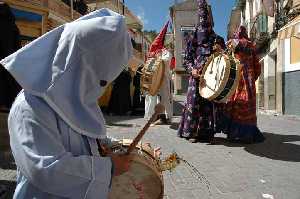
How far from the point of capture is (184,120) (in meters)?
8.57

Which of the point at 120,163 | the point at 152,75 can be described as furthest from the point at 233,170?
the point at 152,75

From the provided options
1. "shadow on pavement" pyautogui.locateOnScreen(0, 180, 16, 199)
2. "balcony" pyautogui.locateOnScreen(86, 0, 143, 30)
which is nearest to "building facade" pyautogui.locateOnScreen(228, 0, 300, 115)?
"balcony" pyautogui.locateOnScreen(86, 0, 143, 30)

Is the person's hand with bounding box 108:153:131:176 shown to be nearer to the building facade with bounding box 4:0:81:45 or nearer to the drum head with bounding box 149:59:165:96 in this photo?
the building facade with bounding box 4:0:81:45

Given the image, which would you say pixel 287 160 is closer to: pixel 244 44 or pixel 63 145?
pixel 244 44

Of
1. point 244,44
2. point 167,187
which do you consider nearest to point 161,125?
point 244,44

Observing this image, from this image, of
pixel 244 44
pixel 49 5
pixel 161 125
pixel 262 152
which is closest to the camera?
pixel 262 152

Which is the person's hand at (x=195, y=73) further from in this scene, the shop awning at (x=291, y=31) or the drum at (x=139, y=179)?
the drum at (x=139, y=179)

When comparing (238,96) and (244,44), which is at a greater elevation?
(244,44)

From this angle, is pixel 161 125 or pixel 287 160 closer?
pixel 287 160

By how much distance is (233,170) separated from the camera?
5.94 m

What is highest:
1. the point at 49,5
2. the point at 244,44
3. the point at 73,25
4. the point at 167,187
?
the point at 49,5

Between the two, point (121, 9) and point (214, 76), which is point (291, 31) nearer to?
point (214, 76)

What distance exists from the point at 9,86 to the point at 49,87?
3526 mm

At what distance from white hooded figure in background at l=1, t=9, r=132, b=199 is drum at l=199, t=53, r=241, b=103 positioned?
5.36 m
